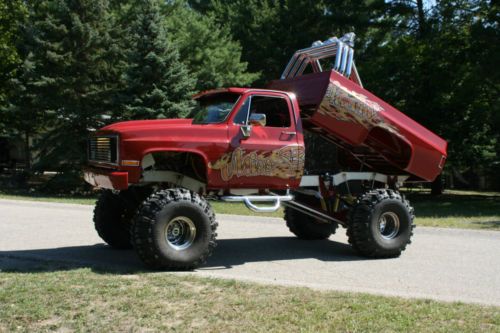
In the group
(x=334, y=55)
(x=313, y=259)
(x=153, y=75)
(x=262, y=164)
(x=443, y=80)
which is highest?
(x=153, y=75)

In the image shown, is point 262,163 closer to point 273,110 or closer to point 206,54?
point 273,110

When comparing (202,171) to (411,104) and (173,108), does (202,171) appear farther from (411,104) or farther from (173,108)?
(411,104)

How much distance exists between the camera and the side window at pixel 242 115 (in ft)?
27.9

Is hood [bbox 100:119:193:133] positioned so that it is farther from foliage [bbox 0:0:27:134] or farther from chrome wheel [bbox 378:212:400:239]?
foliage [bbox 0:0:27:134]

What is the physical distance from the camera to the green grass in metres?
5.21

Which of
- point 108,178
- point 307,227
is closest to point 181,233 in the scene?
point 108,178

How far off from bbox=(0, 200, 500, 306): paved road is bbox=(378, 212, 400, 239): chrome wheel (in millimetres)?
447

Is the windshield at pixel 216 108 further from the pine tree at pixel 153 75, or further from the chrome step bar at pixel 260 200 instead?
the pine tree at pixel 153 75

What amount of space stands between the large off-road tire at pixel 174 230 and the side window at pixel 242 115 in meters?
1.31

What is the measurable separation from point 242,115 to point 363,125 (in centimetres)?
208

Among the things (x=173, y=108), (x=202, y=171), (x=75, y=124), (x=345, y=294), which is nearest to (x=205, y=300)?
(x=345, y=294)

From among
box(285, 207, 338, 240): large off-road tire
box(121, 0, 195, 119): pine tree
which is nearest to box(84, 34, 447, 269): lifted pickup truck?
box(285, 207, 338, 240): large off-road tire

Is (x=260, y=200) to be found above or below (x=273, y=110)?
below

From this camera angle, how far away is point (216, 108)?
8.84m
